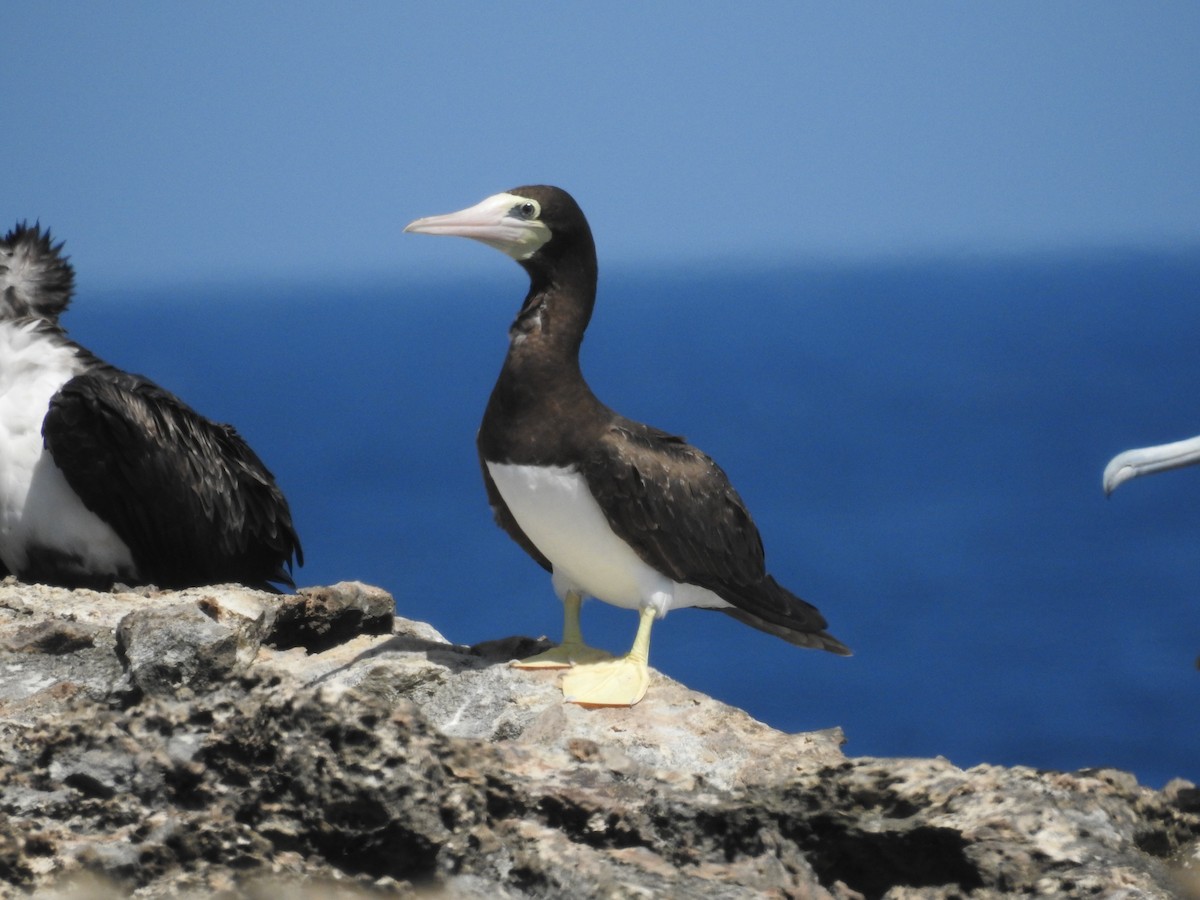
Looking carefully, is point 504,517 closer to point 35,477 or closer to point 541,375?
point 541,375

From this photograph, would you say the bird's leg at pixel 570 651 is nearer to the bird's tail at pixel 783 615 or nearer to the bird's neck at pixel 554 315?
the bird's tail at pixel 783 615

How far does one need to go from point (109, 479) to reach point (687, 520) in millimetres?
1976

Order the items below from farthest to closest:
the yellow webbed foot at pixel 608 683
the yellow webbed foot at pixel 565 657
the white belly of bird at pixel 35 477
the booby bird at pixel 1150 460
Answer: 1. the white belly of bird at pixel 35 477
2. the yellow webbed foot at pixel 565 657
3. the yellow webbed foot at pixel 608 683
4. the booby bird at pixel 1150 460

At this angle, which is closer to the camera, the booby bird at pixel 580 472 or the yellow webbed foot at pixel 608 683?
the yellow webbed foot at pixel 608 683

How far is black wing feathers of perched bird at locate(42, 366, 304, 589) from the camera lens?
471 cm

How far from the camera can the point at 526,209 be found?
3.72 meters

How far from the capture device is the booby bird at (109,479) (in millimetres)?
4730

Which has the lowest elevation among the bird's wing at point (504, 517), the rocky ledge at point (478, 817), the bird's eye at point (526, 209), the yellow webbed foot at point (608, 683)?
the rocky ledge at point (478, 817)

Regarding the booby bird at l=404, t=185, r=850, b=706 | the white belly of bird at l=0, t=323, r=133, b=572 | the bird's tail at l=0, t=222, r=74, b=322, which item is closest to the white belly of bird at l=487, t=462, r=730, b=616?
the booby bird at l=404, t=185, r=850, b=706

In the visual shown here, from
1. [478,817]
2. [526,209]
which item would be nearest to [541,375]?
[526,209]

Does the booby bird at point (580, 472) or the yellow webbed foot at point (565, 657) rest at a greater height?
the booby bird at point (580, 472)

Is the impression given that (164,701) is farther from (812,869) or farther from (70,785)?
(812,869)

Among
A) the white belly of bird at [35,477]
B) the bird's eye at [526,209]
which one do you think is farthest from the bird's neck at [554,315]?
the white belly of bird at [35,477]

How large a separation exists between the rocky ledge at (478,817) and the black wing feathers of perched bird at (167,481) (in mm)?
2224
